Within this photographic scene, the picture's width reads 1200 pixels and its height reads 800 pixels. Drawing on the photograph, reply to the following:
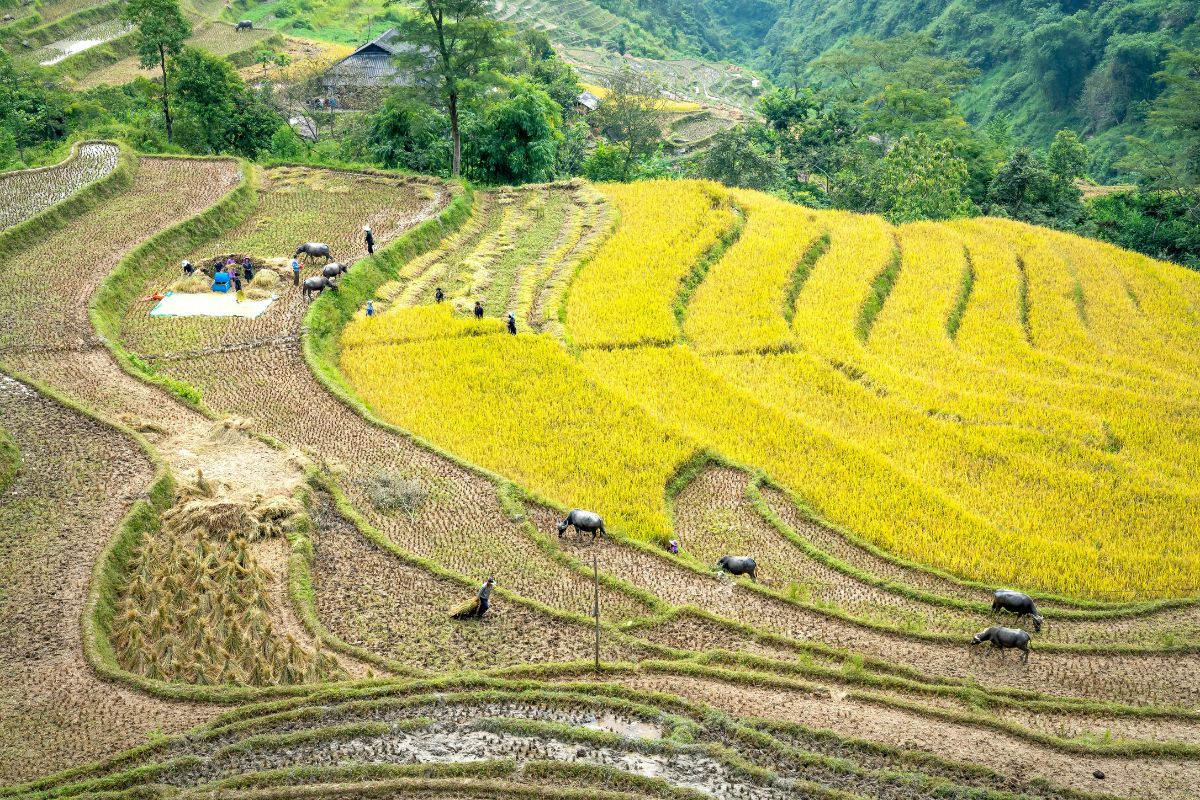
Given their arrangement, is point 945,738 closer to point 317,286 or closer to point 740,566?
point 740,566

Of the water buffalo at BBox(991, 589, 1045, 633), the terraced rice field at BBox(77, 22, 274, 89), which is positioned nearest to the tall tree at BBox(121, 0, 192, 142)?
the terraced rice field at BBox(77, 22, 274, 89)

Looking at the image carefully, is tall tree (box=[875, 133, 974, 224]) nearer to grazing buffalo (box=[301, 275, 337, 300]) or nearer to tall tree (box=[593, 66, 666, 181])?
tall tree (box=[593, 66, 666, 181])

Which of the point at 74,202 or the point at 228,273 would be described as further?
the point at 74,202

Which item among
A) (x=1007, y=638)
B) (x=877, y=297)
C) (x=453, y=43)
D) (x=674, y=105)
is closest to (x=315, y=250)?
(x=453, y=43)

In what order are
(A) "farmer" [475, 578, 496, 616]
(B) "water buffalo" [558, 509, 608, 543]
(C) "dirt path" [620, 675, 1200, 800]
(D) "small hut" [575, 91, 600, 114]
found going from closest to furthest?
(C) "dirt path" [620, 675, 1200, 800] < (A) "farmer" [475, 578, 496, 616] < (B) "water buffalo" [558, 509, 608, 543] < (D) "small hut" [575, 91, 600, 114]

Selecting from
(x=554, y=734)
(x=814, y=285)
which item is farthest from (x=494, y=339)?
(x=554, y=734)

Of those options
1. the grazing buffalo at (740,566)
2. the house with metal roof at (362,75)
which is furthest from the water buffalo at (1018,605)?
the house with metal roof at (362,75)

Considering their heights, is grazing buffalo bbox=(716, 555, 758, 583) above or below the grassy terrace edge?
below
